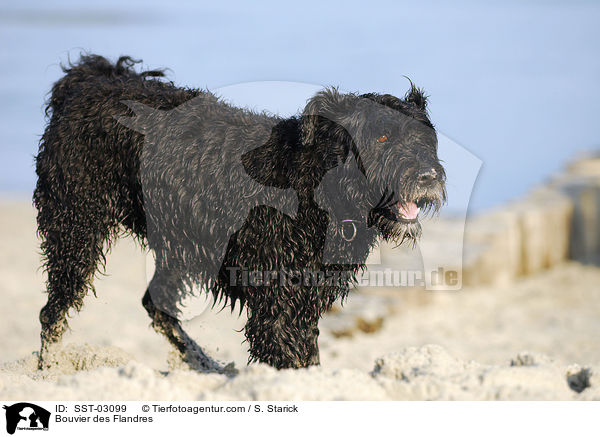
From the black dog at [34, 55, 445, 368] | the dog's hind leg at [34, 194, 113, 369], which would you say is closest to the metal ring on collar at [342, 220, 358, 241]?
the black dog at [34, 55, 445, 368]

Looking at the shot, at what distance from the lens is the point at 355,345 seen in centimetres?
851

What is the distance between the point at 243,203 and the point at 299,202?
36 centimetres

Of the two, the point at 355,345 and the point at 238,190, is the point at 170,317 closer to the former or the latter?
the point at 238,190

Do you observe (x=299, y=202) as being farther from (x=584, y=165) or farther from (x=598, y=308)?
(x=584, y=165)

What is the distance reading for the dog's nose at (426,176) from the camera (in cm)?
396

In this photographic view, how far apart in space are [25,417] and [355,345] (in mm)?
5168

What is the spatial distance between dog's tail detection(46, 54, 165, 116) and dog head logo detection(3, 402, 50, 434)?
7.31 feet

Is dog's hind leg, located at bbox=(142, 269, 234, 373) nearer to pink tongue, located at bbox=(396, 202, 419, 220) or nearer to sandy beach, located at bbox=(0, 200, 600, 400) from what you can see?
sandy beach, located at bbox=(0, 200, 600, 400)

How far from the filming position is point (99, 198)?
4.80 metres

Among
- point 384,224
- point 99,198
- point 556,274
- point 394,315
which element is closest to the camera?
point 384,224

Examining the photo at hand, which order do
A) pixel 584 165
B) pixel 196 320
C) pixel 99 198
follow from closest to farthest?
pixel 99 198
pixel 196 320
pixel 584 165

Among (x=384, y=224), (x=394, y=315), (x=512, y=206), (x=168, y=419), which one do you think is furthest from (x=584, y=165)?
(x=168, y=419)

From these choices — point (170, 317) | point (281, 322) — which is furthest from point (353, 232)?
point (170, 317)

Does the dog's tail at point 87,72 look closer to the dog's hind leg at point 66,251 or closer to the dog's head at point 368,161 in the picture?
the dog's hind leg at point 66,251
